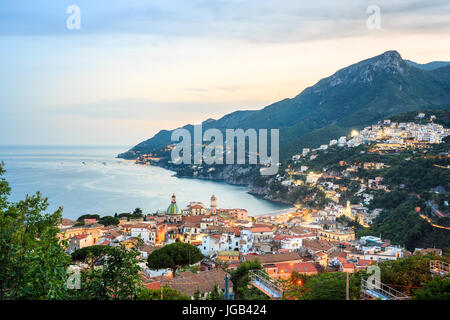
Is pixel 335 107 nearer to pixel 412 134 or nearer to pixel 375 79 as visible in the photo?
pixel 375 79

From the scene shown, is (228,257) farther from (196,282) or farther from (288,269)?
(196,282)

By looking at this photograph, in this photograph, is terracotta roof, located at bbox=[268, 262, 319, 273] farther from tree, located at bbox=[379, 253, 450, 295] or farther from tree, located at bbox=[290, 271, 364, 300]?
tree, located at bbox=[290, 271, 364, 300]

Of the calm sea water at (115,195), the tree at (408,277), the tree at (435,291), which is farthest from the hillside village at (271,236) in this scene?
the calm sea water at (115,195)
